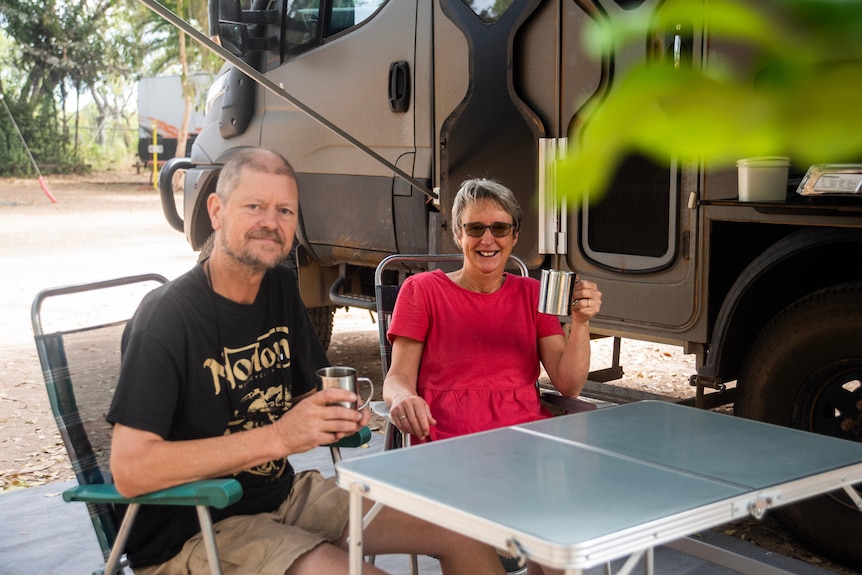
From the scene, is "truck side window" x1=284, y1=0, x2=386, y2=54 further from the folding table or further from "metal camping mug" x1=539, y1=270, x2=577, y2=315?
the folding table

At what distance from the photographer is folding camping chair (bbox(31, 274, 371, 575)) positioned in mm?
2100

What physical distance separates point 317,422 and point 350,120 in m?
3.48

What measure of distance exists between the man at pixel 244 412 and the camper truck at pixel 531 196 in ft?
2.50

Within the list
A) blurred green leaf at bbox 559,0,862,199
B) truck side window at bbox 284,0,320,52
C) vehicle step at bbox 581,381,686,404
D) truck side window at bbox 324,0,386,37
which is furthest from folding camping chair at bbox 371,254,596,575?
blurred green leaf at bbox 559,0,862,199

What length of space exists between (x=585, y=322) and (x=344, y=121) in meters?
2.89

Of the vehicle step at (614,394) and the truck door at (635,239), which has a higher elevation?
the truck door at (635,239)

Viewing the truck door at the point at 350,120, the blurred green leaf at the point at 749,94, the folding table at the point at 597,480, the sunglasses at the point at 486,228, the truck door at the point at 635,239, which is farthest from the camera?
the truck door at the point at 350,120

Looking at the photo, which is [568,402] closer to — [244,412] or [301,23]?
[244,412]

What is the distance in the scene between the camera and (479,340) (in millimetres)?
3035

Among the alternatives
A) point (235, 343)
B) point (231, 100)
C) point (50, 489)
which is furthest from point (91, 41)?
point (235, 343)

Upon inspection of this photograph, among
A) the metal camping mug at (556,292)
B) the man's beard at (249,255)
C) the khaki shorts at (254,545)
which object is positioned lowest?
the khaki shorts at (254,545)

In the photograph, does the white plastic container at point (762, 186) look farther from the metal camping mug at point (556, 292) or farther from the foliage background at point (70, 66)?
the foliage background at point (70, 66)

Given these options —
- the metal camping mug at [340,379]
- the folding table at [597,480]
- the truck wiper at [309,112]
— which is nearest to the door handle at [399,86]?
the truck wiper at [309,112]

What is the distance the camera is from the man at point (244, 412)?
2.13 meters
